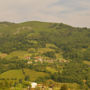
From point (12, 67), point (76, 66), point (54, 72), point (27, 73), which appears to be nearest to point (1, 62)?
point (12, 67)

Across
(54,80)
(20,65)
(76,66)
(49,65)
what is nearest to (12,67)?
(20,65)

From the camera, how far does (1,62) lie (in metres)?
192

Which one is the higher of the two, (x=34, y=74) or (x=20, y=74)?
(x=20, y=74)

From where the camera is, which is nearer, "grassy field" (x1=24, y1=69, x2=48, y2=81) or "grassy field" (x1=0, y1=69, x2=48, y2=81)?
"grassy field" (x1=0, y1=69, x2=48, y2=81)

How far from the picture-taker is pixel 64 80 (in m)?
143

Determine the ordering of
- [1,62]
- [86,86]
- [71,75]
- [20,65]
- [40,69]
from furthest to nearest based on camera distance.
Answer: [1,62] < [20,65] < [40,69] < [71,75] < [86,86]

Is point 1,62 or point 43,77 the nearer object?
point 43,77

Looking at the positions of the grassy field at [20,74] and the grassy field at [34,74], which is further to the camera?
the grassy field at [34,74]

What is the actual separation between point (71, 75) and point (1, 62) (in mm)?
77795

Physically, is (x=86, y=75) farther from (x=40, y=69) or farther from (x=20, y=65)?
(x=20, y=65)

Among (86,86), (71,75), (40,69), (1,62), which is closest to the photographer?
(86,86)

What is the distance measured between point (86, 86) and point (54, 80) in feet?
79.8

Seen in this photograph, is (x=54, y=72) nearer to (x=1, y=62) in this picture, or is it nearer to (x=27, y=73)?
(x=27, y=73)

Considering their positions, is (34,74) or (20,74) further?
(34,74)
